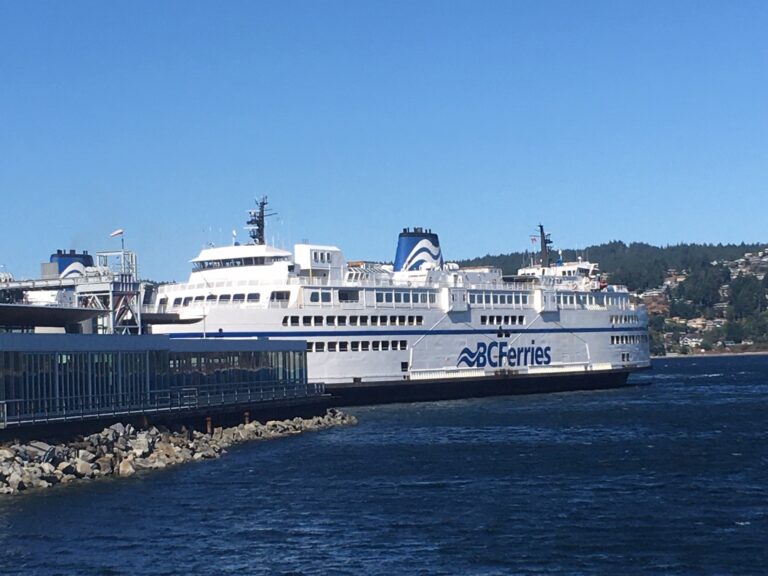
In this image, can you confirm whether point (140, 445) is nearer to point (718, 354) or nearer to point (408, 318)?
point (408, 318)

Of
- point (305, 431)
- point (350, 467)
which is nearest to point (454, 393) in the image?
point (305, 431)

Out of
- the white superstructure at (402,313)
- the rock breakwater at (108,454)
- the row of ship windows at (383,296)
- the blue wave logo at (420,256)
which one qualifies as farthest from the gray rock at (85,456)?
the blue wave logo at (420,256)

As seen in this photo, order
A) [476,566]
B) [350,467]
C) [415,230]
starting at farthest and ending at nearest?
[415,230] → [350,467] → [476,566]

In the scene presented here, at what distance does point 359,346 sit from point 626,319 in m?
25.1

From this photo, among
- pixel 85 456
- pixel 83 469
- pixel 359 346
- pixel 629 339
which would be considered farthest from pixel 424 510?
pixel 629 339

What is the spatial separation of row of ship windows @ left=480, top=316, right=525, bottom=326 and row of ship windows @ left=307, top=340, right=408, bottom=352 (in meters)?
6.85

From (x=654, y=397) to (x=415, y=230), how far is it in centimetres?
1767

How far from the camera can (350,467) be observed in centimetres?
3566

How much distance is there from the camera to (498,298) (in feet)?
230

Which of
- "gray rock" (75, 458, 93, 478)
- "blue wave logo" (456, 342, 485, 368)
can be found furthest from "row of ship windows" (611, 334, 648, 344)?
"gray rock" (75, 458, 93, 478)

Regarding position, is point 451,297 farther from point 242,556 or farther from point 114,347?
point 242,556

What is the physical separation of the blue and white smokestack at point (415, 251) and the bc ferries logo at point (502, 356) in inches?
283

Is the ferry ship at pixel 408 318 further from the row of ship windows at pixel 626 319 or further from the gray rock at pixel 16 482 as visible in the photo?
the gray rock at pixel 16 482

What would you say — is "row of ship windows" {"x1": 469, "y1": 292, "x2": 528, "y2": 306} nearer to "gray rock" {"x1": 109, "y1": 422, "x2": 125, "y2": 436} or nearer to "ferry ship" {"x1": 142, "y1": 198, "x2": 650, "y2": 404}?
"ferry ship" {"x1": 142, "y1": 198, "x2": 650, "y2": 404}
